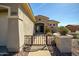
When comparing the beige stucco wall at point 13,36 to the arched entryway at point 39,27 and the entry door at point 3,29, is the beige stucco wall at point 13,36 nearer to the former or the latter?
the entry door at point 3,29

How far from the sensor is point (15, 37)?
19.1 feet

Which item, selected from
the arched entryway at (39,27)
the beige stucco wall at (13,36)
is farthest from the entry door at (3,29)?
the arched entryway at (39,27)

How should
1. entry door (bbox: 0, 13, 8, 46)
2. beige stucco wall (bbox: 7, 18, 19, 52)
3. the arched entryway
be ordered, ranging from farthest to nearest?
the arched entryway, entry door (bbox: 0, 13, 8, 46), beige stucco wall (bbox: 7, 18, 19, 52)

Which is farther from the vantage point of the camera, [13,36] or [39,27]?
[39,27]

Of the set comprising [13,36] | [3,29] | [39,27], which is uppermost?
[39,27]

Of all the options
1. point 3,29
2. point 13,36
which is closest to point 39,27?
point 3,29

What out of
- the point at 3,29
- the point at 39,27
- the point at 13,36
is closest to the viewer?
the point at 13,36

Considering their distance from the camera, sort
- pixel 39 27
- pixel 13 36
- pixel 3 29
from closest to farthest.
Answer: pixel 13 36 < pixel 3 29 < pixel 39 27

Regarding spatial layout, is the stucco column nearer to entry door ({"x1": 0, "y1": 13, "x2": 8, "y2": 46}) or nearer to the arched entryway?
entry door ({"x1": 0, "y1": 13, "x2": 8, "y2": 46})

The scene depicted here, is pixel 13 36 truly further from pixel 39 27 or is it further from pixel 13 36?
pixel 39 27

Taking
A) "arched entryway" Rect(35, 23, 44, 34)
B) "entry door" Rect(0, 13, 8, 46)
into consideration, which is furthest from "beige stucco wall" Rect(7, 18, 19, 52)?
"arched entryway" Rect(35, 23, 44, 34)

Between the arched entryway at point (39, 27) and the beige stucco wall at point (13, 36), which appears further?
the arched entryway at point (39, 27)

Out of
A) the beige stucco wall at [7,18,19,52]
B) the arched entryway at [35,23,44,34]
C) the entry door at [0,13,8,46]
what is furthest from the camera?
the arched entryway at [35,23,44,34]

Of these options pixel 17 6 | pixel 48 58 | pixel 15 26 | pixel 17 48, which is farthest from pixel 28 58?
pixel 17 6
